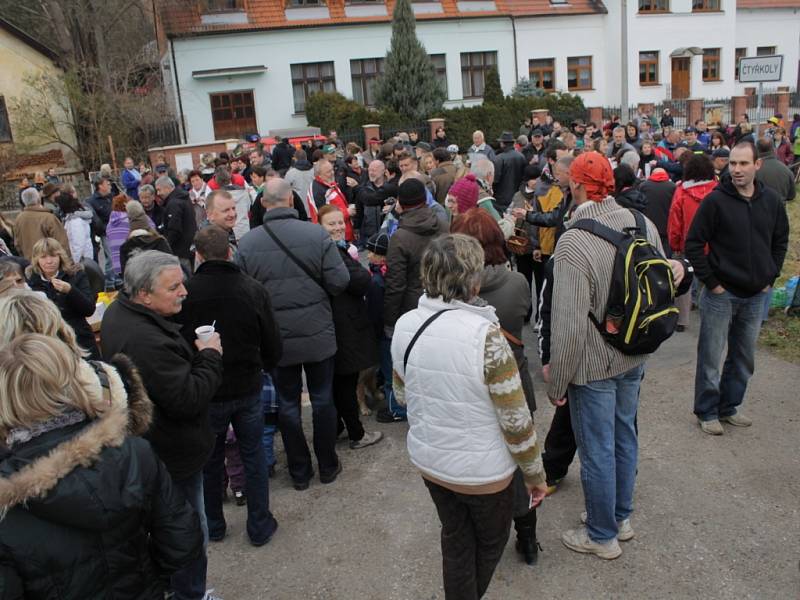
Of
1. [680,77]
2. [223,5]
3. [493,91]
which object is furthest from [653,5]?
[223,5]

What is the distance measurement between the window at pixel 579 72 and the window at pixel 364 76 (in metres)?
10.3

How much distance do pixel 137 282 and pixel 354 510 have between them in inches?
80.0

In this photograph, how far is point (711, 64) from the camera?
120ft

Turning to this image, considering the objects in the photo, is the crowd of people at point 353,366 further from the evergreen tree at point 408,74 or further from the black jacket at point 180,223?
the evergreen tree at point 408,74

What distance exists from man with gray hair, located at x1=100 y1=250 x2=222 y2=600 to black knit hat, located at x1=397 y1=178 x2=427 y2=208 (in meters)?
2.04

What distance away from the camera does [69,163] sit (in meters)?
26.5

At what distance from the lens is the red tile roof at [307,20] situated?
92.3ft

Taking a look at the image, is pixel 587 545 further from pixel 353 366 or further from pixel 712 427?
pixel 353 366

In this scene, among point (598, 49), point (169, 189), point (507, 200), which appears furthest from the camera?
point (598, 49)

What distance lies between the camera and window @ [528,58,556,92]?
112 feet

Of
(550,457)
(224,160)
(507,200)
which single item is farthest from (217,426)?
(224,160)

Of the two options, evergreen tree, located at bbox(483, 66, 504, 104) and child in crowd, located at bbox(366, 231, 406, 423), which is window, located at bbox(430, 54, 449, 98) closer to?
evergreen tree, located at bbox(483, 66, 504, 104)

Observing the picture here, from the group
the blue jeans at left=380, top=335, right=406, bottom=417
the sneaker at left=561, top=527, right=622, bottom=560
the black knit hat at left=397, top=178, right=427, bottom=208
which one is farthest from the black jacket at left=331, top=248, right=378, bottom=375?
the sneaker at left=561, top=527, right=622, bottom=560

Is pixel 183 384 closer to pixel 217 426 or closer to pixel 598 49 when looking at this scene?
pixel 217 426
